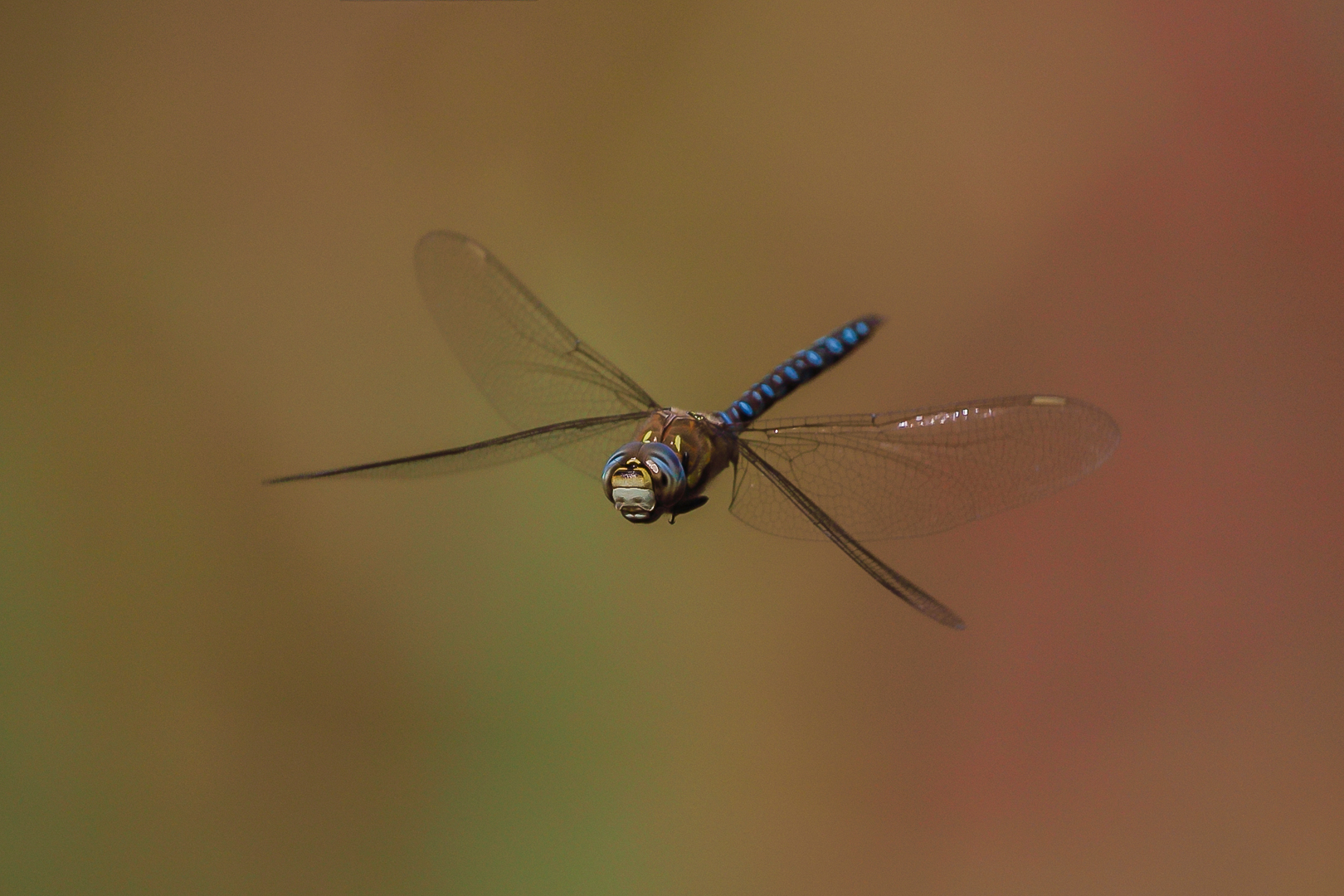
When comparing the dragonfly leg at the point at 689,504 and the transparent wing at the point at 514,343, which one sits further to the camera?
the transparent wing at the point at 514,343

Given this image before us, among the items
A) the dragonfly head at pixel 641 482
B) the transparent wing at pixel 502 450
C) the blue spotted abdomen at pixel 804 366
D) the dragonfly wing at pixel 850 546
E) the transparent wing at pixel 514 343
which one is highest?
the transparent wing at pixel 514 343

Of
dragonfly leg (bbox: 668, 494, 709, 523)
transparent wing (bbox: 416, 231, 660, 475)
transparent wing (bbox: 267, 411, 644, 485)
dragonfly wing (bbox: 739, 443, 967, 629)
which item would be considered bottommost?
dragonfly wing (bbox: 739, 443, 967, 629)

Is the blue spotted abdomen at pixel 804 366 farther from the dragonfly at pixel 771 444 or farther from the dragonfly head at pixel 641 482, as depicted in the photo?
the dragonfly head at pixel 641 482

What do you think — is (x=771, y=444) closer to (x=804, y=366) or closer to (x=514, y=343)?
(x=804, y=366)

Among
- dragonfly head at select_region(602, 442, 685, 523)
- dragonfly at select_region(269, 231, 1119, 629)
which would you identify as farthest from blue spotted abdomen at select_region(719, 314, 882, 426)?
dragonfly head at select_region(602, 442, 685, 523)

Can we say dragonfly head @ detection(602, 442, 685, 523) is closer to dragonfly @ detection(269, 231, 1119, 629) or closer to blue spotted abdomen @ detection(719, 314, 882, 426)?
dragonfly @ detection(269, 231, 1119, 629)

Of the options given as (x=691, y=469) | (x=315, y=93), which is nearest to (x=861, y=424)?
(x=691, y=469)

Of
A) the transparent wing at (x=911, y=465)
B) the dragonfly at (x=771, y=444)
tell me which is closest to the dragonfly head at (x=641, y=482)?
the dragonfly at (x=771, y=444)
